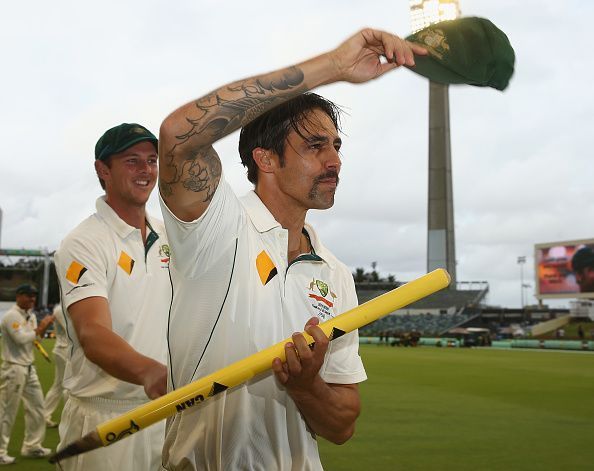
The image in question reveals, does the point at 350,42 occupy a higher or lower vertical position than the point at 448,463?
higher

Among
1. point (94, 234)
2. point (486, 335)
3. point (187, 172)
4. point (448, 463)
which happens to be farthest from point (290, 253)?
point (486, 335)

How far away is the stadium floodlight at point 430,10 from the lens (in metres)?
48.5

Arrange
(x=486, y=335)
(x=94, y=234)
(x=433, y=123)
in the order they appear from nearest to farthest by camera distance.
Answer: (x=94, y=234), (x=486, y=335), (x=433, y=123)

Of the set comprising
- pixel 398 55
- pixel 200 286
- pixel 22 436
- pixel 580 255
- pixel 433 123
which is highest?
A: pixel 433 123

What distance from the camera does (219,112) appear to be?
2.13m

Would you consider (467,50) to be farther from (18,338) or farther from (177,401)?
(18,338)

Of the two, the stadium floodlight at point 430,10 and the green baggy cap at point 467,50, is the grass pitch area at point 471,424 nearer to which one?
the green baggy cap at point 467,50

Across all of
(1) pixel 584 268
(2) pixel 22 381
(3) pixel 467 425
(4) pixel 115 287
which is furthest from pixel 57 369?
(1) pixel 584 268

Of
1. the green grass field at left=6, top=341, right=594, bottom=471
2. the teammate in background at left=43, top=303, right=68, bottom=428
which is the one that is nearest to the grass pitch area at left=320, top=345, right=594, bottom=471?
Answer: the green grass field at left=6, top=341, right=594, bottom=471

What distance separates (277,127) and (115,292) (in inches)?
52.7

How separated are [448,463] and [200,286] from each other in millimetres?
6721

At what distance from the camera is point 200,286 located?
231cm

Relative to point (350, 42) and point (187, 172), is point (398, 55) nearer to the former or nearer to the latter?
point (350, 42)

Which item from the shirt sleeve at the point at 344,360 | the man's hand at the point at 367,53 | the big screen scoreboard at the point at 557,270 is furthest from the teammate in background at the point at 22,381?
the big screen scoreboard at the point at 557,270
